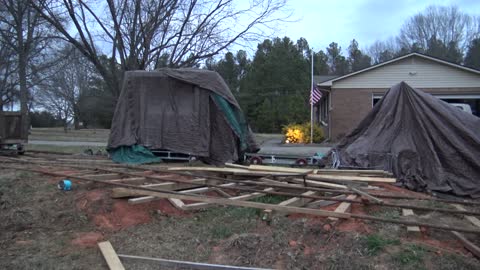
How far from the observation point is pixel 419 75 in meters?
27.1

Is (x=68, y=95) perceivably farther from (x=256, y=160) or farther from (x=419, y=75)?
(x=256, y=160)

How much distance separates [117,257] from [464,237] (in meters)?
4.09

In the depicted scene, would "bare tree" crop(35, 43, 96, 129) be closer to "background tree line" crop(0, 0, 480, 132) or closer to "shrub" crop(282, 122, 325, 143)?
"background tree line" crop(0, 0, 480, 132)

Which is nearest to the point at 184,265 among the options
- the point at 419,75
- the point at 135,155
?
the point at 135,155

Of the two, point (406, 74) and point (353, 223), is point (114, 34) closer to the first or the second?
point (353, 223)

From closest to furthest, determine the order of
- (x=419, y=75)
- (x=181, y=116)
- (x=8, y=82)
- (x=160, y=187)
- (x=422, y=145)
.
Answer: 1. (x=160, y=187)
2. (x=422, y=145)
3. (x=181, y=116)
4. (x=419, y=75)
5. (x=8, y=82)

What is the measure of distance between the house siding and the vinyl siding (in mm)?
485

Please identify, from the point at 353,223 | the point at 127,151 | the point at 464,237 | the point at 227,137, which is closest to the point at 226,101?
the point at 227,137

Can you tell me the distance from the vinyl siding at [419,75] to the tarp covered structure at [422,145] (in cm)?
1621

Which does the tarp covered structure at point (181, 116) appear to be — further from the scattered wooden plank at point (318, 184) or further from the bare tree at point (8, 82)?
the bare tree at point (8, 82)

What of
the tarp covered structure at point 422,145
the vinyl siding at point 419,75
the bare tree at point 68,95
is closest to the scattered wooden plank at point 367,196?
the tarp covered structure at point 422,145

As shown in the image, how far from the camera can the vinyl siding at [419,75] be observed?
88.1ft

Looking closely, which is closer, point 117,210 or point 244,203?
point 244,203

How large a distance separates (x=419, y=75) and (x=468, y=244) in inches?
933
